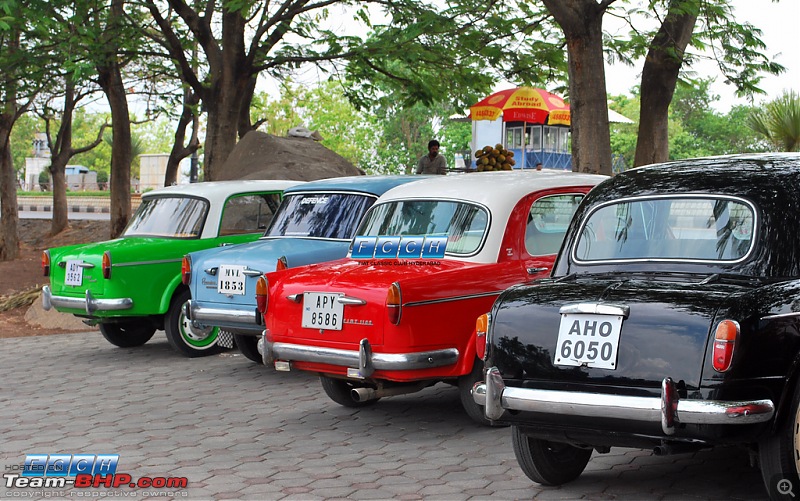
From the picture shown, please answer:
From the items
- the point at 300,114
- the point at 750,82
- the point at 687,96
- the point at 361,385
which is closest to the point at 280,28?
the point at 750,82

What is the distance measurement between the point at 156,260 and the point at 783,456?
752cm

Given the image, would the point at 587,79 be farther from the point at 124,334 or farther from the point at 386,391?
the point at 124,334

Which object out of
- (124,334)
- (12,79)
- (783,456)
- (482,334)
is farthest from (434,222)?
(12,79)

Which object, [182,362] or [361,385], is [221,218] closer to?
[182,362]

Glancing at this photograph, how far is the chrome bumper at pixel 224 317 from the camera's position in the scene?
352 inches

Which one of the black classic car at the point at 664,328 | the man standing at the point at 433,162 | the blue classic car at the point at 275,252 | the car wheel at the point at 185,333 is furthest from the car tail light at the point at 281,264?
the man standing at the point at 433,162

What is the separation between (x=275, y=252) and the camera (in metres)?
9.14

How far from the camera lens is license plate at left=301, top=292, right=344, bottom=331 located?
6.67 metres

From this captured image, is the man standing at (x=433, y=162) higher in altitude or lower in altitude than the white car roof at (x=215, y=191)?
higher

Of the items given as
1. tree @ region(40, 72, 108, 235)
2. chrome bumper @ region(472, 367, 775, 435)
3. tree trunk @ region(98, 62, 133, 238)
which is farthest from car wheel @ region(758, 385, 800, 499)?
tree @ region(40, 72, 108, 235)

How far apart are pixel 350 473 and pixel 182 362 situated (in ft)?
16.5

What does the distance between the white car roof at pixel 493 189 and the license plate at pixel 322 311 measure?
1075mm

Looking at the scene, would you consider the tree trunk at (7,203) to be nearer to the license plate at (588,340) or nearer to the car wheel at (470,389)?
the car wheel at (470,389)

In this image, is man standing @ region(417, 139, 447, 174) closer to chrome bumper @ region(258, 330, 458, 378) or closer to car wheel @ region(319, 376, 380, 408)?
car wheel @ region(319, 376, 380, 408)
